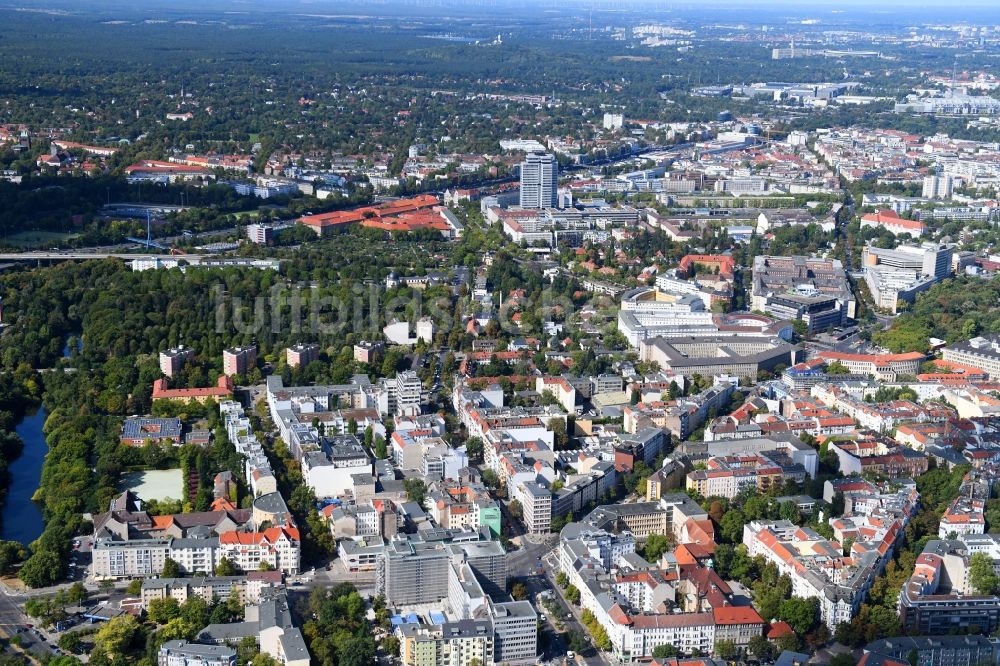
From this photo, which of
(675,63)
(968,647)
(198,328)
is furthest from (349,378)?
(675,63)

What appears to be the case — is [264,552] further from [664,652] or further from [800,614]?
[800,614]

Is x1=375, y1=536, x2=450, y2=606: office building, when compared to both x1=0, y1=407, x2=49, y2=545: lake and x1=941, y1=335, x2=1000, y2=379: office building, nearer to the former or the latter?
x1=0, y1=407, x2=49, y2=545: lake

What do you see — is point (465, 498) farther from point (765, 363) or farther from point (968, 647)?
point (765, 363)

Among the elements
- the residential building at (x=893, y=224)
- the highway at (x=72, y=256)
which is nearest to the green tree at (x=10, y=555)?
the highway at (x=72, y=256)

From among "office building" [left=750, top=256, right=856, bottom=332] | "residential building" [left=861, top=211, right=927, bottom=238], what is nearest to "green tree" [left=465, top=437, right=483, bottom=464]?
"office building" [left=750, top=256, right=856, bottom=332]

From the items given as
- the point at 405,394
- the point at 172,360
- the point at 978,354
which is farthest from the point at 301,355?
the point at 978,354
